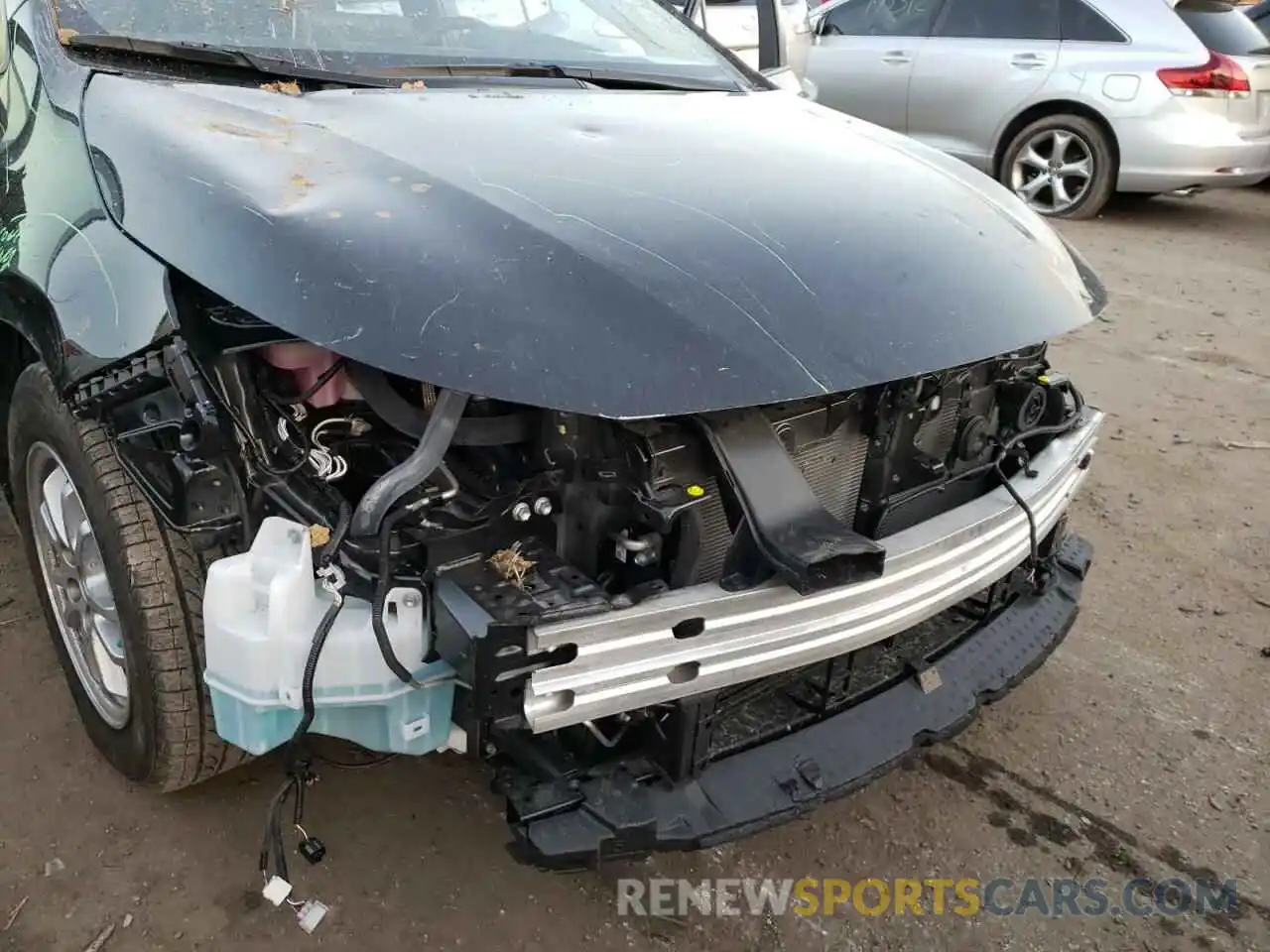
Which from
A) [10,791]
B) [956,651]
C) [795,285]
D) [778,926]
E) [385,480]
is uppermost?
[795,285]

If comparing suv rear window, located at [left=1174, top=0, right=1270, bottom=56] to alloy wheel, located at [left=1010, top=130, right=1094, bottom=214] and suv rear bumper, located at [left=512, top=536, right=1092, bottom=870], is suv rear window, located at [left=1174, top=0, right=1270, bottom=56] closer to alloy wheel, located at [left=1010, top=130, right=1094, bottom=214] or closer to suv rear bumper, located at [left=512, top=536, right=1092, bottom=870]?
alloy wheel, located at [left=1010, top=130, right=1094, bottom=214]

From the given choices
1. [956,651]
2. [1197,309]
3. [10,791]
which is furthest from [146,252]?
[1197,309]

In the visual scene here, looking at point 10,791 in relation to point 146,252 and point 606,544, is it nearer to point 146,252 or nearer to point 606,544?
point 146,252

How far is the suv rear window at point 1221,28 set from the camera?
23.9 feet

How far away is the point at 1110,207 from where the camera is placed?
8.32 metres

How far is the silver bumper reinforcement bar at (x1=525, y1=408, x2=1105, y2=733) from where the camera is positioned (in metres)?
1.59

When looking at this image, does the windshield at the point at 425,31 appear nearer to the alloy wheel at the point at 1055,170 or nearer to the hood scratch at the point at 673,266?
the hood scratch at the point at 673,266

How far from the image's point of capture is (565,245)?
1701mm

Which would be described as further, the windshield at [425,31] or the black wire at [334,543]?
the windshield at [425,31]

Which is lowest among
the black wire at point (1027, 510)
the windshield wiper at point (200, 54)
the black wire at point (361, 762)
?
the black wire at point (361, 762)

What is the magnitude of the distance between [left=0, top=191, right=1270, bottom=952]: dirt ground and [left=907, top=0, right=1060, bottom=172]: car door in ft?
16.9

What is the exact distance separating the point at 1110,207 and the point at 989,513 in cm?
734

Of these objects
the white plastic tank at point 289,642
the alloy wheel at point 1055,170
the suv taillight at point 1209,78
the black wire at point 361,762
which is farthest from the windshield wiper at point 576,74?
the suv taillight at point 1209,78

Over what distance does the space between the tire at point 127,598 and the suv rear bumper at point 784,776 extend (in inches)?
29.2
